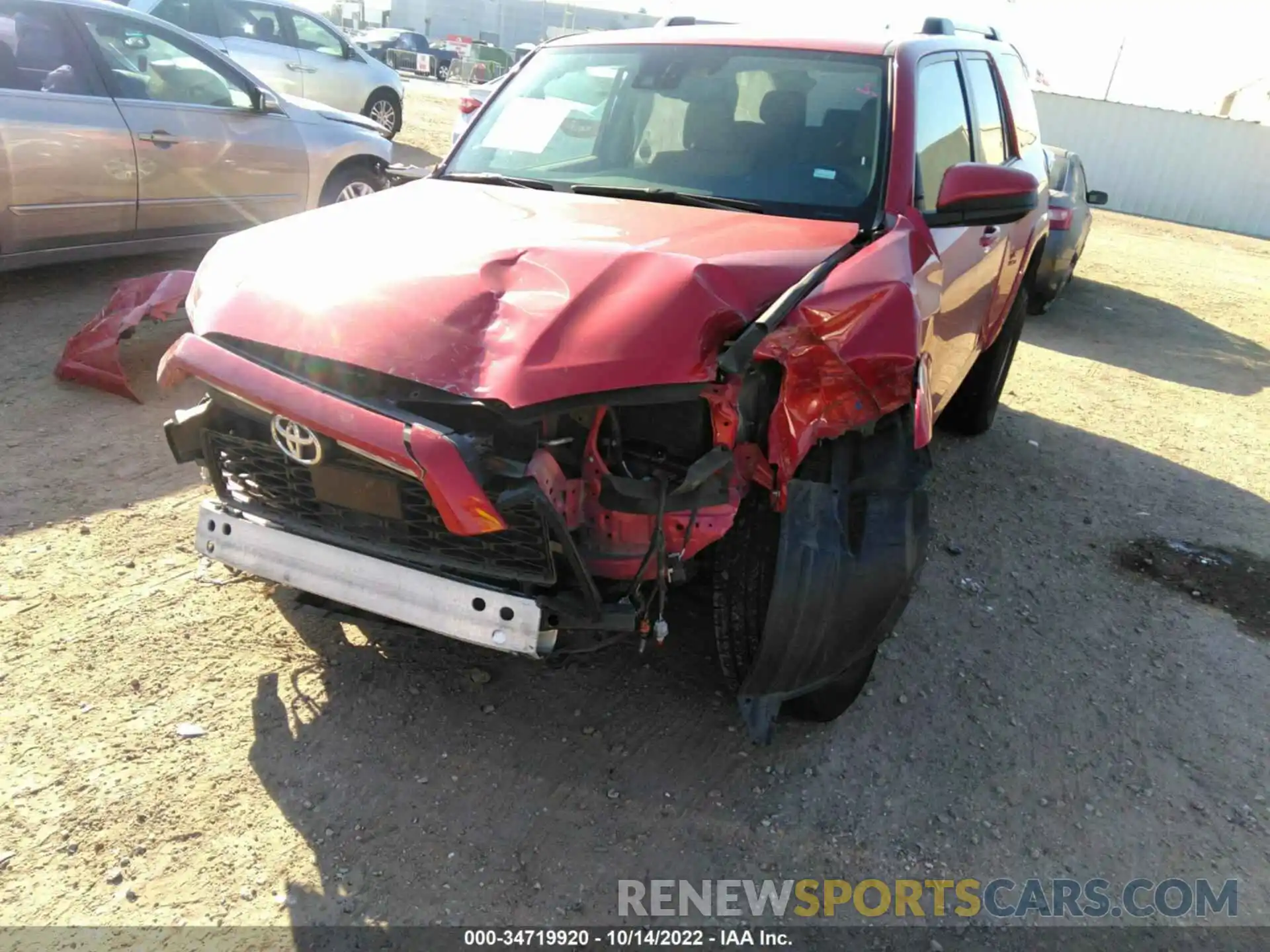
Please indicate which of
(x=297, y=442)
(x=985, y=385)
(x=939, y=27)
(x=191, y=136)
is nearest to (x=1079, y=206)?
(x=985, y=385)

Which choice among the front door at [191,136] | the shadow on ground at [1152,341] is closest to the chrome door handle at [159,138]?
the front door at [191,136]

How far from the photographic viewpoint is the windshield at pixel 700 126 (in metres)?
3.09

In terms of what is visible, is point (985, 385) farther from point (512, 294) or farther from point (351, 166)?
point (351, 166)

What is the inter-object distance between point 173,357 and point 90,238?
3.91 meters

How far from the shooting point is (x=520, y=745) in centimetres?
266

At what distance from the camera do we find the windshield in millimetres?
3090

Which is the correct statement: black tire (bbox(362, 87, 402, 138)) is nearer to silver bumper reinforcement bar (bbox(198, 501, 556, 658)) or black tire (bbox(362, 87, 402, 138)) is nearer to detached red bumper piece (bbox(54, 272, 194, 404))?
detached red bumper piece (bbox(54, 272, 194, 404))

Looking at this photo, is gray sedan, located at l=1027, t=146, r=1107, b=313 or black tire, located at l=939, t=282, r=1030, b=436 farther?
gray sedan, located at l=1027, t=146, r=1107, b=313

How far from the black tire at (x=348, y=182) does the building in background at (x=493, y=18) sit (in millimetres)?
58446

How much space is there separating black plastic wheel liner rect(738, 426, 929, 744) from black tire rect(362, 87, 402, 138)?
1094cm

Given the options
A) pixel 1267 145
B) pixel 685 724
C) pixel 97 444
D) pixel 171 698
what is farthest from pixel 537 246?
pixel 1267 145

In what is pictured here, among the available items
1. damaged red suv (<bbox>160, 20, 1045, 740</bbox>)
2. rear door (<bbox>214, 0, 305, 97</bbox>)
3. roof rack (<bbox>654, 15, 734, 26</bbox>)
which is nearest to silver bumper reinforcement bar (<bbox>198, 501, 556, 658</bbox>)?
damaged red suv (<bbox>160, 20, 1045, 740</bbox>)

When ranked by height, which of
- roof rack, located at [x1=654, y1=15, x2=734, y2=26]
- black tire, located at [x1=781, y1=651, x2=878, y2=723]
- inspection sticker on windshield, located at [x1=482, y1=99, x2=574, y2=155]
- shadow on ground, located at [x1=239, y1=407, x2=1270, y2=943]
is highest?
roof rack, located at [x1=654, y1=15, x2=734, y2=26]

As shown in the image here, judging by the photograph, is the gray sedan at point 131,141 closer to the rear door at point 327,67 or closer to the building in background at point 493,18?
the rear door at point 327,67
